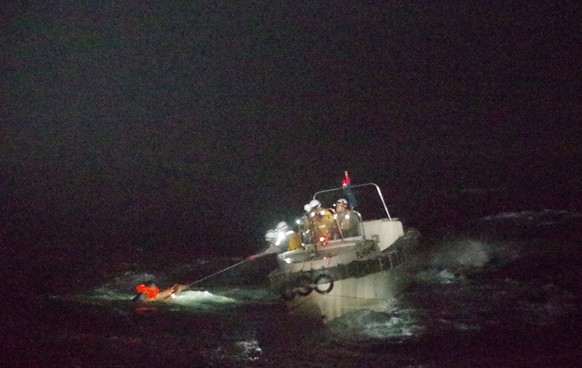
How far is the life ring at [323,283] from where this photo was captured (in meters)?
15.1

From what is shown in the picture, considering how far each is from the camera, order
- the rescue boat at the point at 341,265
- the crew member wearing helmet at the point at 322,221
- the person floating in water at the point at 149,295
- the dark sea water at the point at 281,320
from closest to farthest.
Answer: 1. the dark sea water at the point at 281,320
2. the rescue boat at the point at 341,265
3. the person floating in water at the point at 149,295
4. the crew member wearing helmet at the point at 322,221

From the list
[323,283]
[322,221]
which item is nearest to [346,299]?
[323,283]

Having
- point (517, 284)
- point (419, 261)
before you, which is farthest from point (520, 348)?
point (419, 261)

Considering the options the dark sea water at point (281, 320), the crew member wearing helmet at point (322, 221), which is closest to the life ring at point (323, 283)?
the dark sea water at point (281, 320)

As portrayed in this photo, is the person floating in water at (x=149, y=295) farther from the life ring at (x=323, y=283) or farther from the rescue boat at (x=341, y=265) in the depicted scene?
the life ring at (x=323, y=283)

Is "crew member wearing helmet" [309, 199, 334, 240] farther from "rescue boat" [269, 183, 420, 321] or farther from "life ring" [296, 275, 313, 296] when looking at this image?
"life ring" [296, 275, 313, 296]

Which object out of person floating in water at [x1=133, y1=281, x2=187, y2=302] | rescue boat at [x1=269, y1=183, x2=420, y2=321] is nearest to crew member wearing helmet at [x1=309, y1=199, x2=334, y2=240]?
rescue boat at [x1=269, y1=183, x2=420, y2=321]

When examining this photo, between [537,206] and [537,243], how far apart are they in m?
13.5

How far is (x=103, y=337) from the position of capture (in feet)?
42.2

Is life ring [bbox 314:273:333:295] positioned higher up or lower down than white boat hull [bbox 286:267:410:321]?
higher up

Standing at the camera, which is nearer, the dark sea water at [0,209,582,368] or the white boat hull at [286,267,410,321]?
the dark sea water at [0,209,582,368]

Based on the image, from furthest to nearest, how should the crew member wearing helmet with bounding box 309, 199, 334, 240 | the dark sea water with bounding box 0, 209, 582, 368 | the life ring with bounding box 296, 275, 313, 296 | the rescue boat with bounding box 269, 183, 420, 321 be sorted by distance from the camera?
the crew member wearing helmet with bounding box 309, 199, 334, 240 < the rescue boat with bounding box 269, 183, 420, 321 < the life ring with bounding box 296, 275, 313, 296 < the dark sea water with bounding box 0, 209, 582, 368

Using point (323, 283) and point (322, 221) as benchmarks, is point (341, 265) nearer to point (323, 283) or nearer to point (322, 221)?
point (323, 283)

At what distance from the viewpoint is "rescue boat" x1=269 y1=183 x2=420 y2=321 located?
1520cm
